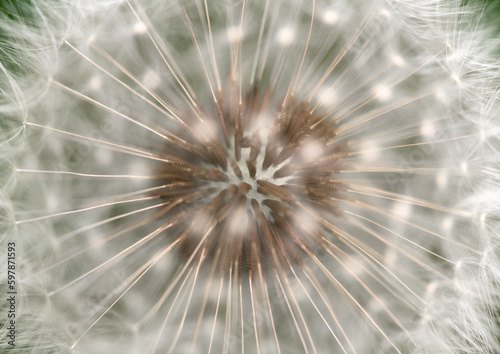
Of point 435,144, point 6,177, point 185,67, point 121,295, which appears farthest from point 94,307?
point 435,144

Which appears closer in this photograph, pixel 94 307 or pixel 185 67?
pixel 94 307

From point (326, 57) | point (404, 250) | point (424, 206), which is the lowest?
point (404, 250)

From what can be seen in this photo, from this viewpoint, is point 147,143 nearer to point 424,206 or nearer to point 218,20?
point 218,20

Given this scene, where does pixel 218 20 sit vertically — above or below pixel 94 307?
above

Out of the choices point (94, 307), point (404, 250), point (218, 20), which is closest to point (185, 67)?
point (218, 20)
